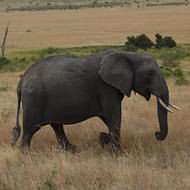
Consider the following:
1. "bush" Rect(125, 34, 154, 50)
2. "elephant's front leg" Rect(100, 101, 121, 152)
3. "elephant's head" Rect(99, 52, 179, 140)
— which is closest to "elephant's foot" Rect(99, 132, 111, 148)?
"elephant's front leg" Rect(100, 101, 121, 152)

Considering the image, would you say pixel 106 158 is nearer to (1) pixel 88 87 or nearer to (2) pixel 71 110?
(2) pixel 71 110

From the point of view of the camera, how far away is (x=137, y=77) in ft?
32.8

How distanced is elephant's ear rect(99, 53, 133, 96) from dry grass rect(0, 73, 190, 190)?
3.22ft

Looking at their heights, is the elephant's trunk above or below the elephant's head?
below

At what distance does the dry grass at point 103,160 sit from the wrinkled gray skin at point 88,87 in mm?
531

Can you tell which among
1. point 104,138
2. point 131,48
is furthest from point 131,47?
point 104,138

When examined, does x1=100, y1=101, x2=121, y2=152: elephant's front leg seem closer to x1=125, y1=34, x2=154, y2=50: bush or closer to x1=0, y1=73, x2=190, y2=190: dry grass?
x1=0, y1=73, x2=190, y2=190: dry grass

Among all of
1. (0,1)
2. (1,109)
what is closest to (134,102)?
(1,109)

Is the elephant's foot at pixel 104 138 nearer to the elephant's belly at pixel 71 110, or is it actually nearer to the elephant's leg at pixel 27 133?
the elephant's belly at pixel 71 110

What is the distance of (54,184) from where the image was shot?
24.2 feet

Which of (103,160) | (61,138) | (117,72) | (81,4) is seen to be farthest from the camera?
(81,4)

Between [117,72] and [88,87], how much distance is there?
0.51 m

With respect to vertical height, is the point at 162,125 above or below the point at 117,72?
below

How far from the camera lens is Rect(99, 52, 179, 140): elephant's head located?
383 inches
